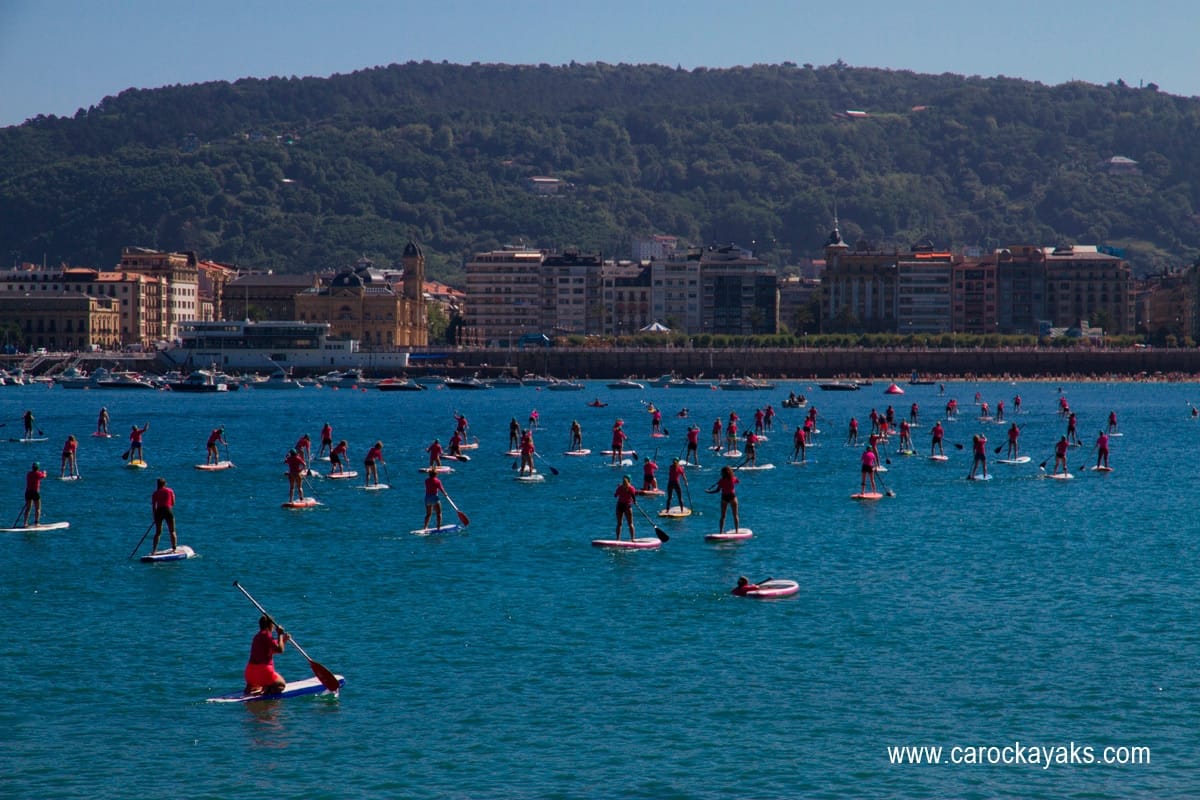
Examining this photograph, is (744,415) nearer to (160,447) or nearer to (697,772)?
(160,447)

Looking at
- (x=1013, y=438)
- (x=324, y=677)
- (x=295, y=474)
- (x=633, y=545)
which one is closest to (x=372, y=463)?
(x=295, y=474)

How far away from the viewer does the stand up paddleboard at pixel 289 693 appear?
27719mm

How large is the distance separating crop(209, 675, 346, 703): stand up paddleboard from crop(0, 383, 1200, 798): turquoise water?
0.22 meters

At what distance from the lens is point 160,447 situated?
8688 cm

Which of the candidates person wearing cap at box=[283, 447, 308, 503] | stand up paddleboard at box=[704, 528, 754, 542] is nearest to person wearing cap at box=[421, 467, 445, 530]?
stand up paddleboard at box=[704, 528, 754, 542]

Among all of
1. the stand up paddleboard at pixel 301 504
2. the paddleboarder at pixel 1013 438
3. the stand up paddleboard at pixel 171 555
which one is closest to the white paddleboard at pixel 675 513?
the stand up paddleboard at pixel 301 504

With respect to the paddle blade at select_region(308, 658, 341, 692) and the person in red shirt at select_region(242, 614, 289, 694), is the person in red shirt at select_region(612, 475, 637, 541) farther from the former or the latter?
the person in red shirt at select_region(242, 614, 289, 694)

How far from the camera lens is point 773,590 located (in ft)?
121

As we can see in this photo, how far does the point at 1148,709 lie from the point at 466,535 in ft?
78.2

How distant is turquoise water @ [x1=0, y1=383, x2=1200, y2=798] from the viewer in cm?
2459

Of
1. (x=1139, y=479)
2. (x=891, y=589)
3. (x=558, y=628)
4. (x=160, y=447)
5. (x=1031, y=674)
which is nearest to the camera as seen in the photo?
(x=1031, y=674)

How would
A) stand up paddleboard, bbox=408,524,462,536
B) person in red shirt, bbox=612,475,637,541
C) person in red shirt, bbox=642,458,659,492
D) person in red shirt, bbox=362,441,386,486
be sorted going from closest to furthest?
person in red shirt, bbox=612,475,637,541, stand up paddleboard, bbox=408,524,462,536, person in red shirt, bbox=642,458,659,492, person in red shirt, bbox=362,441,386,486

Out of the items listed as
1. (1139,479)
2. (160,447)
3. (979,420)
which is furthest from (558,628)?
(979,420)

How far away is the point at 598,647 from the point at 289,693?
637 centimetres
